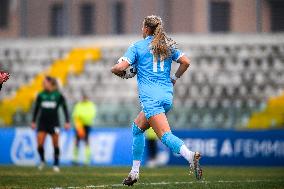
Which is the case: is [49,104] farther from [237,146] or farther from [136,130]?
[136,130]

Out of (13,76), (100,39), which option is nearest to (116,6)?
(100,39)

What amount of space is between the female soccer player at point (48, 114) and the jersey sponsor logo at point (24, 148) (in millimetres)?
5167

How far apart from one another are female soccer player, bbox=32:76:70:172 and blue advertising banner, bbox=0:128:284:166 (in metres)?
4.90

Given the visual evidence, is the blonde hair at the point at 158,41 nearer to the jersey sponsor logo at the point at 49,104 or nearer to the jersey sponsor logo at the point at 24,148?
the jersey sponsor logo at the point at 49,104

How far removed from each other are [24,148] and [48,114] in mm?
5988

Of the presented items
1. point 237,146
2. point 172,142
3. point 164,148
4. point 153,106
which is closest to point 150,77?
point 153,106

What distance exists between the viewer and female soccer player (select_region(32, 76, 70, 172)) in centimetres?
2209

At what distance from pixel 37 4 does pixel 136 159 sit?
925 inches

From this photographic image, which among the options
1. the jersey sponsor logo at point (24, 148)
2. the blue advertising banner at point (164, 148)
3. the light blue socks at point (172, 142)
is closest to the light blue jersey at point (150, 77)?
the light blue socks at point (172, 142)

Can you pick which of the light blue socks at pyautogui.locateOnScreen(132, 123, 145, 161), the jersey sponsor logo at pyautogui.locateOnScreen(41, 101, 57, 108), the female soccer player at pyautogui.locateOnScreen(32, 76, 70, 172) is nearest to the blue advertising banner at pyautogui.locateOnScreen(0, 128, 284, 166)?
the female soccer player at pyautogui.locateOnScreen(32, 76, 70, 172)

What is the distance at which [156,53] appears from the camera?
12.8 meters

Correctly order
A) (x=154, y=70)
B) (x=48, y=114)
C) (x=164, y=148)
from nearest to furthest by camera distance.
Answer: (x=154, y=70)
(x=48, y=114)
(x=164, y=148)

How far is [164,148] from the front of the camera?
26953 mm

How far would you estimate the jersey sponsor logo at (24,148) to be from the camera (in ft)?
90.9
